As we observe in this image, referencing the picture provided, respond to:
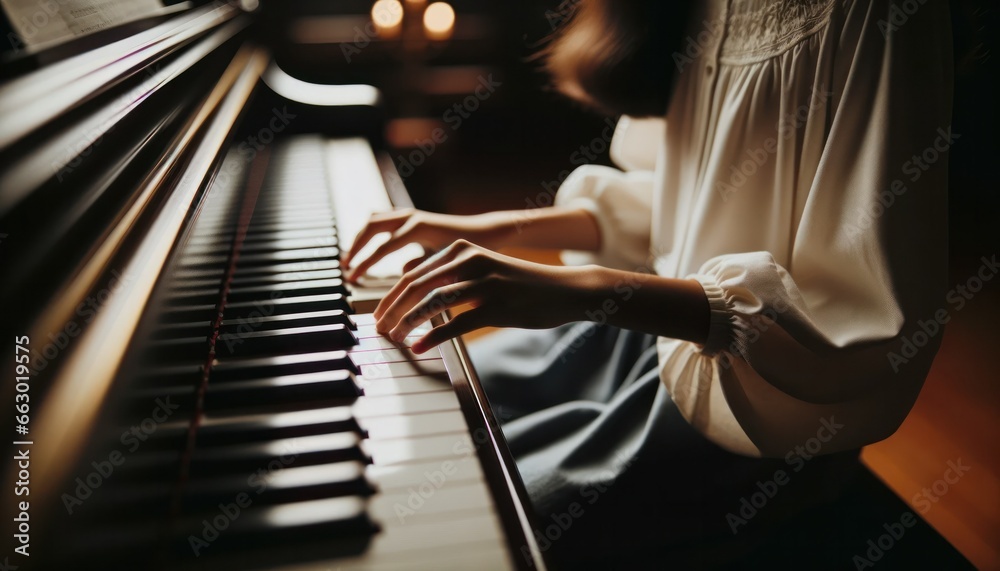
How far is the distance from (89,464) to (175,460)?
0.60 feet

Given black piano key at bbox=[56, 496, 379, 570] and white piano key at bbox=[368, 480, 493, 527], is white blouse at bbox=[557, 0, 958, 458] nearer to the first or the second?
white piano key at bbox=[368, 480, 493, 527]

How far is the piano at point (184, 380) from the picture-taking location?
1.21 feet

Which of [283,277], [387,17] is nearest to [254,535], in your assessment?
[283,277]

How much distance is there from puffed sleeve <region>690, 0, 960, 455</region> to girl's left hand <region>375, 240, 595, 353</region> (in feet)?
0.64

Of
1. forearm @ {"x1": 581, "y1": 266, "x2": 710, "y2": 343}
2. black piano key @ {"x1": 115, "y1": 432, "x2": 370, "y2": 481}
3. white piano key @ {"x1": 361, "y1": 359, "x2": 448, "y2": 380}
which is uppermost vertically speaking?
white piano key @ {"x1": 361, "y1": 359, "x2": 448, "y2": 380}

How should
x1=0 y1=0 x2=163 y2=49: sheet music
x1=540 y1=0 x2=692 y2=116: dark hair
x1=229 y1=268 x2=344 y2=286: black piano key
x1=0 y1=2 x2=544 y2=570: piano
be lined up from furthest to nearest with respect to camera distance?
x1=540 y1=0 x2=692 y2=116: dark hair → x1=229 y1=268 x2=344 y2=286: black piano key → x1=0 y1=0 x2=163 y2=49: sheet music → x1=0 y1=2 x2=544 y2=570: piano

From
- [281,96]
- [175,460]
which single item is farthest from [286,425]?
[281,96]

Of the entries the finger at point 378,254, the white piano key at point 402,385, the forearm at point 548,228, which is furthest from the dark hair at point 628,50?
the white piano key at point 402,385

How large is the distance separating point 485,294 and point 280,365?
256 mm

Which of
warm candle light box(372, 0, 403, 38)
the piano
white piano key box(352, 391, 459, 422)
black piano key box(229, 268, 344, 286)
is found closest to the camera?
the piano

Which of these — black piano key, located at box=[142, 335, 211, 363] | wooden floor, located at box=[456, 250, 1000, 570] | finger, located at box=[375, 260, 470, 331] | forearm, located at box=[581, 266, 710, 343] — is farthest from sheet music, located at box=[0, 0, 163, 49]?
wooden floor, located at box=[456, 250, 1000, 570]

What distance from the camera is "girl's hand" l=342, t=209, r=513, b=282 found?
1001 mm

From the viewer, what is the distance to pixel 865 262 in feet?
2.45

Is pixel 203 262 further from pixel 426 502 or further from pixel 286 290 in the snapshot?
pixel 426 502
